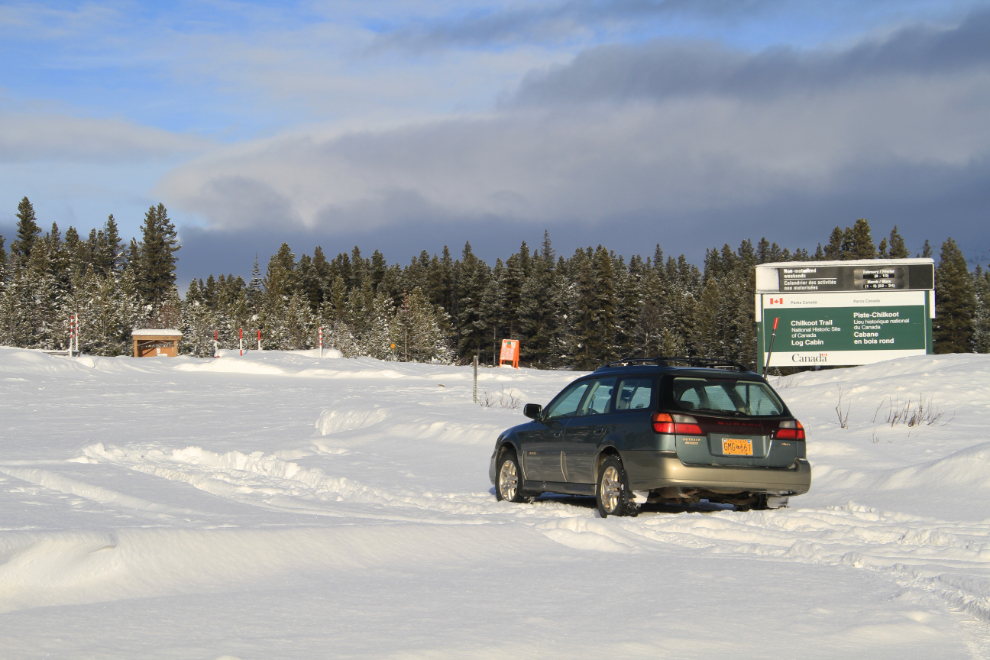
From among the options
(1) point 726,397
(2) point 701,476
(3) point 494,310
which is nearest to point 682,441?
(2) point 701,476


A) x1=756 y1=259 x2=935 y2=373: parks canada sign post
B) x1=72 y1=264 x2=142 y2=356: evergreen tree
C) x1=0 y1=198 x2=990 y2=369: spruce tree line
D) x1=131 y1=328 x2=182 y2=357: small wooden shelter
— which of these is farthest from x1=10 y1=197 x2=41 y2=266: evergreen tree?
x1=756 y1=259 x2=935 y2=373: parks canada sign post

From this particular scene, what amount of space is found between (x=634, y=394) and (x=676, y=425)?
2.54 ft

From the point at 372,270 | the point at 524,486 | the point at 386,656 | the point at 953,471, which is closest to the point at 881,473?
the point at 953,471

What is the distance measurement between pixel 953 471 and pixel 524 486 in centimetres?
490

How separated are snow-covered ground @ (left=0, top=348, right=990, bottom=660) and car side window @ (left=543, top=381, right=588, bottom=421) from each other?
105cm

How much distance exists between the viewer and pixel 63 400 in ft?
77.4

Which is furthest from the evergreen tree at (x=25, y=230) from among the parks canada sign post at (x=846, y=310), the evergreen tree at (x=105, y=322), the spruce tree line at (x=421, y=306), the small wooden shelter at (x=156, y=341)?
the parks canada sign post at (x=846, y=310)

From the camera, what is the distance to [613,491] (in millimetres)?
9336

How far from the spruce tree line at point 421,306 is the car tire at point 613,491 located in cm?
4489

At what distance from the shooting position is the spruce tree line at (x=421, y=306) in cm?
7938

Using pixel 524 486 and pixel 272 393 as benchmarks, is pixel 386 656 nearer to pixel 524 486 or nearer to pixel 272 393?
pixel 524 486

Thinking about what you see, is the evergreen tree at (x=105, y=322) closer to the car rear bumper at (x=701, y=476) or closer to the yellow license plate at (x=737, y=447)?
the car rear bumper at (x=701, y=476)

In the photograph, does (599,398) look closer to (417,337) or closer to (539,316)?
(417,337)

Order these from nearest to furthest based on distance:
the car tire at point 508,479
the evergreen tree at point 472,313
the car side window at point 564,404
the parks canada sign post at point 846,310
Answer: the car side window at point 564,404 < the car tire at point 508,479 < the parks canada sign post at point 846,310 < the evergreen tree at point 472,313
